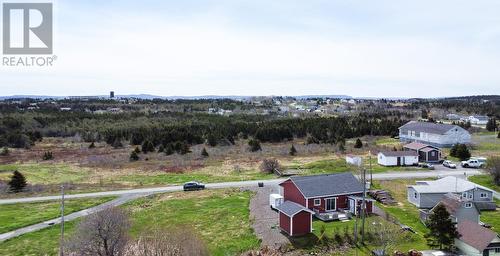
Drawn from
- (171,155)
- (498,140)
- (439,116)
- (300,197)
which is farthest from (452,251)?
(439,116)

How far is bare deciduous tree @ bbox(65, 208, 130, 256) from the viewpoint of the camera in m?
26.9

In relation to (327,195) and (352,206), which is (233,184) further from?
A: (352,206)

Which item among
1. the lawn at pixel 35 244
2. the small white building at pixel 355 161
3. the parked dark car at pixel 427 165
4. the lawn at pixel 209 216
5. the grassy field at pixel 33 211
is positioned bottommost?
the lawn at pixel 35 244

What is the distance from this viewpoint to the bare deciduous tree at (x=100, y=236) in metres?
26.9

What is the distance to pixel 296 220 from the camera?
34.1 meters

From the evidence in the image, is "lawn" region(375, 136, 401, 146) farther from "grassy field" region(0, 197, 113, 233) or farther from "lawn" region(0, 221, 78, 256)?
"lawn" region(0, 221, 78, 256)

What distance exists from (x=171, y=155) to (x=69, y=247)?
52.9m

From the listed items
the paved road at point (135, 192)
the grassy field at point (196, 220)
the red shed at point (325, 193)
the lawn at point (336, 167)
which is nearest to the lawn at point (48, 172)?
the paved road at point (135, 192)

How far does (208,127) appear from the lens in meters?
116

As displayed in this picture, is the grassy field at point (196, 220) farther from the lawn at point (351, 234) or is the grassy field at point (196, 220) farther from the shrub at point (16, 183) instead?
the shrub at point (16, 183)

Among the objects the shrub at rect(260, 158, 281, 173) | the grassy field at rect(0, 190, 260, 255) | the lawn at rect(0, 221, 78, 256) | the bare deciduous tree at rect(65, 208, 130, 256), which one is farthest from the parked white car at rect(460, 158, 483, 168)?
the lawn at rect(0, 221, 78, 256)

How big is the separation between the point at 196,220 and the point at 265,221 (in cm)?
612

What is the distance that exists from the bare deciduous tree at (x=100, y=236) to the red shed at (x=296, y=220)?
1274 cm

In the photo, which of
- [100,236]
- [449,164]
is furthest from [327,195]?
[449,164]
